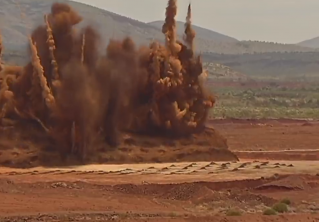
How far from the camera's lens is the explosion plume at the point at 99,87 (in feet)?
114

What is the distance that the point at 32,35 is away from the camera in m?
36.6

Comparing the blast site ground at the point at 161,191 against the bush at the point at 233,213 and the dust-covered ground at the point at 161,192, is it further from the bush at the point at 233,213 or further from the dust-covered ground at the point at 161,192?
the bush at the point at 233,213

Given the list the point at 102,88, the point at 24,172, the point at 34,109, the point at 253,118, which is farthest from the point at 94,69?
the point at 253,118

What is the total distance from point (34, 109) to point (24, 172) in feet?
12.4

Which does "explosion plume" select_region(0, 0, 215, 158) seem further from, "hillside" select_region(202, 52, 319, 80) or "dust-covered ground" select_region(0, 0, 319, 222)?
"hillside" select_region(202, 52, 319, 80)

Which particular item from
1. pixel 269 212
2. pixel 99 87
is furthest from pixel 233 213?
pixel 99 87

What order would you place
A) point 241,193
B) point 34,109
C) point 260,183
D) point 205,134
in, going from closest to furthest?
point 241,193 < point 260,183 < point 34,109 < point 205,134

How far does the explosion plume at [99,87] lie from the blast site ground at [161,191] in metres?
1.43

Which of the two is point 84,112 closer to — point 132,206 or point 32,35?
point 32,35

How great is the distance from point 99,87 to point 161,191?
948cm

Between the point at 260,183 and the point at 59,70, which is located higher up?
the point at 59,70

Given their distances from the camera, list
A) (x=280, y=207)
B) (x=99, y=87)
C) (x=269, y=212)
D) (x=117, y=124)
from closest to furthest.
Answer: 1. (x=269, y=212)
2. (x=280, y=207)
3. (x=99, y=87)
4. (x=117, y=124)

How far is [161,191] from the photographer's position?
27359mm

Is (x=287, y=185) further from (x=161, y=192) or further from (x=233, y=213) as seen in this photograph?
(x=233, y=213)
